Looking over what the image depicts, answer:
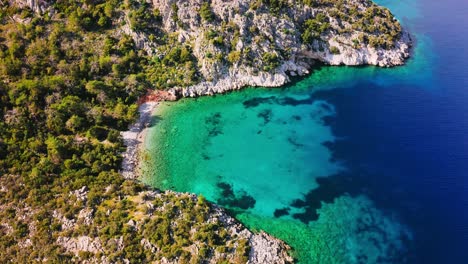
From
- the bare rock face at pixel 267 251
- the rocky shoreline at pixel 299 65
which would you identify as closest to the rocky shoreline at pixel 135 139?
the rocky shoreline at pixel 299 65

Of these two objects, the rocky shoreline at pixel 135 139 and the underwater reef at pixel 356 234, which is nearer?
the underwater reef at pixel 356 234

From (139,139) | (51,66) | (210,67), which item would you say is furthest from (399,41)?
(51,66)

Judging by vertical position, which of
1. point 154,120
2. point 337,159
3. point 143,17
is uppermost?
point 143,17

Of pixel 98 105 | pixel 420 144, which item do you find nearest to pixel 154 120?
pixel 98 105

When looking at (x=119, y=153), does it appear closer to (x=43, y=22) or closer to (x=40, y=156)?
(x=40, y=156)

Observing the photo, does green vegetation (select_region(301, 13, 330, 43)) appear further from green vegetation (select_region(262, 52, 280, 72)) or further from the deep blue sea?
the deep blue sea

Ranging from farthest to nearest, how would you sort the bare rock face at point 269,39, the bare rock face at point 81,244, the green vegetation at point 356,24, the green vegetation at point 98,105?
1. the green vegetation at point 356,24
2. the bare rock face at point 269,39
3. the green vegetation at point 98,105
4. the bare rock face at point 81,244

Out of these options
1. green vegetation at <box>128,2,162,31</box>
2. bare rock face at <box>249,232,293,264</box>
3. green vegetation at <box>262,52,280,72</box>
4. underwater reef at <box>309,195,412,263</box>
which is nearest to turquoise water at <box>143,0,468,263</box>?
underwater reef at <box>309,195,412,263</box>

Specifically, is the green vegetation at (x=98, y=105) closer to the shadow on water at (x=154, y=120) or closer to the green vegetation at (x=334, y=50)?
the green vegetation at (x=334, y=50)

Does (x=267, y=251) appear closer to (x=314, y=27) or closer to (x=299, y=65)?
(x=299, y=65)
